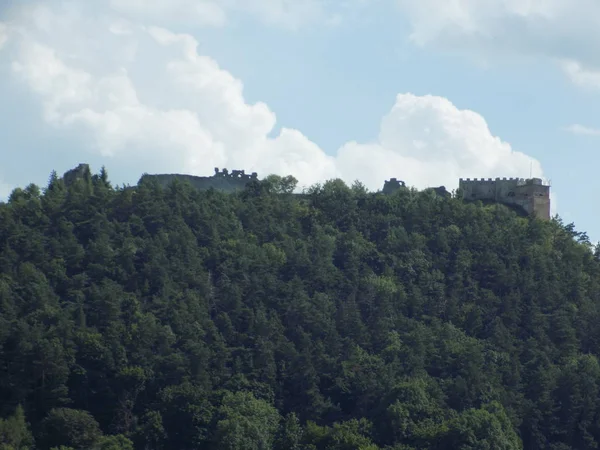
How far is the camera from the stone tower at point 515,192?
333ft

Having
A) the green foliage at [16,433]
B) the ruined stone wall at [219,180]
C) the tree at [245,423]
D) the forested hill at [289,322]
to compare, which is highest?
the ruined stone wall at [219,180]

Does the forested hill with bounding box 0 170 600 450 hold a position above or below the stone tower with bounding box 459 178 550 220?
below

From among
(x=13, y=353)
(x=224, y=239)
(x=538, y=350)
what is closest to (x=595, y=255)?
(x=538, y=350)

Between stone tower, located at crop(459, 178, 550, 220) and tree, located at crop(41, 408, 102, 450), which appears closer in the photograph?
tree, located at crop(41, 408, 102, 450)

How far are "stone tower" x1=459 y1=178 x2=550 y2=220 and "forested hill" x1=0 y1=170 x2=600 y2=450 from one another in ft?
10.1

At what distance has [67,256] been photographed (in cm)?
8994

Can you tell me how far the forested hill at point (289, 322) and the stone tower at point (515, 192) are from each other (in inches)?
122

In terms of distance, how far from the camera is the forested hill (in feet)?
246

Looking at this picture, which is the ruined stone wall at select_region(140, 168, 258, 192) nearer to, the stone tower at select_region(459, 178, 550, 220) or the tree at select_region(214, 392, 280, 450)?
the stone tower at select_region(459, 178, 550, 220)

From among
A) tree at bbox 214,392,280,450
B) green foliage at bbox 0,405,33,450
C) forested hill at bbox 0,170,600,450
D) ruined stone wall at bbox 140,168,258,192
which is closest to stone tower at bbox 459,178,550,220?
forested hill at bbox 0,170,600,450

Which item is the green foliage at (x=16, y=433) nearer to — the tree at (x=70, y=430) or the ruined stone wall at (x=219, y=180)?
the tree at (x=70, y=430)

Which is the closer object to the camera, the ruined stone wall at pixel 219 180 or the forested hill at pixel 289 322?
the forested hill at pixel 289 322

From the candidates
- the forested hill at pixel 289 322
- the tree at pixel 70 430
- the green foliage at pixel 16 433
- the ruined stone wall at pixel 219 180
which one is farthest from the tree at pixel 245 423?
the ruined stone wall at pixel 219 180

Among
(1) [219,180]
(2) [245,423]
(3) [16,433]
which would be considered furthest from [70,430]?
(1) [219,180]
